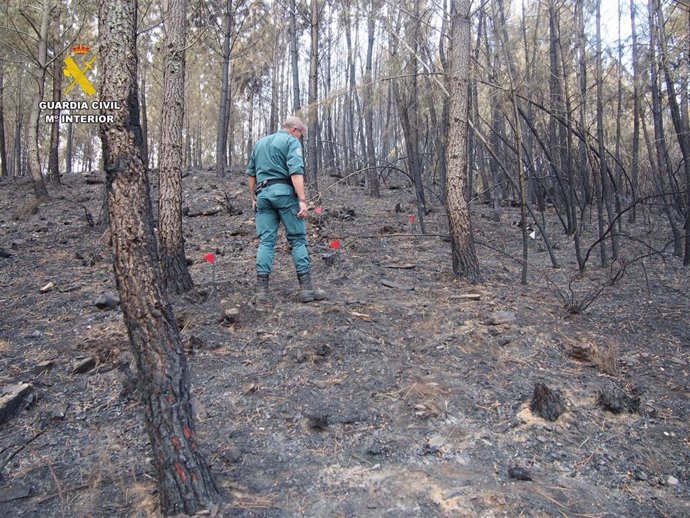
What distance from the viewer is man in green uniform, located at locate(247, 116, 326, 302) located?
4.26m

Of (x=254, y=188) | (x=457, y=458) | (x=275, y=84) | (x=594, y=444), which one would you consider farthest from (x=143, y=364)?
(x=275, y=84)

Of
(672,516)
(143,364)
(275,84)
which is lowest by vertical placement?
(672,516)

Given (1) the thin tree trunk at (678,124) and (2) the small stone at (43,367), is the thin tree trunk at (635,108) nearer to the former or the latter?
(1) the thin tree trunk at (678,124)

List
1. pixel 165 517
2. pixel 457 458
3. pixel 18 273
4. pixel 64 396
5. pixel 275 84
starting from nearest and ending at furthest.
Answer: pixel 165 517
pixel 457 458
pixel 64 396
pixel 18 273
pixel 275 84

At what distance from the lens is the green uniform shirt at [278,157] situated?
13.8 feet

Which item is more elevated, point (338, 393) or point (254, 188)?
point (254, 188)

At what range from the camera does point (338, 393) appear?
3053 millimetres

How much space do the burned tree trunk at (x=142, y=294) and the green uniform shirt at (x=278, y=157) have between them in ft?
7.15

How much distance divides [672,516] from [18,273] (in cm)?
647

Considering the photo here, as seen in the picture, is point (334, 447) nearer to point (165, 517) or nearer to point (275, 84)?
point (165, 517)

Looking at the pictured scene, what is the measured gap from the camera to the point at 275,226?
439 cm

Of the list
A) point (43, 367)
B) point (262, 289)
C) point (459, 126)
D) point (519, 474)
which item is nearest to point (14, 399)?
point (43, 367)

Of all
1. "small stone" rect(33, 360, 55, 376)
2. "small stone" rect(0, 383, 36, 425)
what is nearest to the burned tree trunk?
"small stone" rect(0, 383, 36, 425)

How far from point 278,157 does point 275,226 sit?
2.03ft
